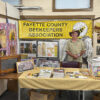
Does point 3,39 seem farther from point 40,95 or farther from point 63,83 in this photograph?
point 63,83

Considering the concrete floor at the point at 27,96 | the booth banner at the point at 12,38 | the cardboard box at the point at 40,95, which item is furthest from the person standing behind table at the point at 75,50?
the booth banner at the point at 12,38

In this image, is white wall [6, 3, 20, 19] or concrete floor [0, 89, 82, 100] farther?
white wall [6, 3, 20, 19]

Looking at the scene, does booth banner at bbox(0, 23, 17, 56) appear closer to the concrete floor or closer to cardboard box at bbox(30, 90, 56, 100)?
the concrete floor

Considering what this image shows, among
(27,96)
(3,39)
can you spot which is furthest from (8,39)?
(27,96)

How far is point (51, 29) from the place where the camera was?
165 inches

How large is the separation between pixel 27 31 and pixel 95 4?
2.05m

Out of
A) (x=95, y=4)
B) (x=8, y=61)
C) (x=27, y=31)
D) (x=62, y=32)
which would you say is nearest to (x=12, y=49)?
(x=27, y=31)

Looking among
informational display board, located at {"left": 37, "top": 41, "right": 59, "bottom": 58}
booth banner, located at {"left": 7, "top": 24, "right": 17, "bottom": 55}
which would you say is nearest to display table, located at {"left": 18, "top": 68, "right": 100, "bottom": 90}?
booth banner, located at {"left": 7, "top": 24, "right": 17, "bottom": 55}

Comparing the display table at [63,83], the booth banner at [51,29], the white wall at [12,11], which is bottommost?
the display table at [63,83]

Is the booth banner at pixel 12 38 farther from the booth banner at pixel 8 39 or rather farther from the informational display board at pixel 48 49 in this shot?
the informational display board at pixel 48 49

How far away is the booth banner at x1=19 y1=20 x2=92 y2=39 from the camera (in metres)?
4.11

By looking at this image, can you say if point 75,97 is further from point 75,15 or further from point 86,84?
point 75,15

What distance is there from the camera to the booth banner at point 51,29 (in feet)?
13.5

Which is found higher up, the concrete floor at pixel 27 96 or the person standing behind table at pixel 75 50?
the person standing behind table at pixel 75 50
